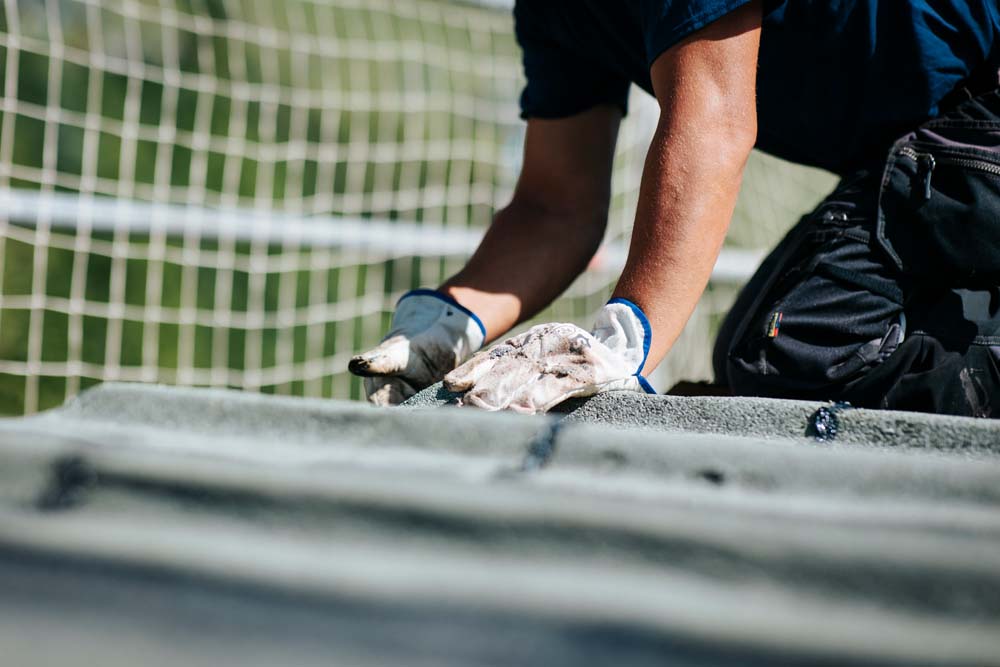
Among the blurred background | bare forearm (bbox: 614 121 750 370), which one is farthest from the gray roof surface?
the blurred background

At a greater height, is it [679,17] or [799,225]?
[679,17]

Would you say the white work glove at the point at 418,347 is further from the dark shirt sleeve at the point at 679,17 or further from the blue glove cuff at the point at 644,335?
the dark shirt sleeve at the point at 679,17

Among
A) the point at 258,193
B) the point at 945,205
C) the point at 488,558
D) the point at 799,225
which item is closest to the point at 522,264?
the point at 799,225

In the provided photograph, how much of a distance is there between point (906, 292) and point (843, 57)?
0.42 metres

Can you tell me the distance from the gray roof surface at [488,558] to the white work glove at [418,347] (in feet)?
2.75

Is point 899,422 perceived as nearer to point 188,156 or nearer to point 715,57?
point 715,57

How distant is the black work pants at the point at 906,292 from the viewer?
1.52 meters

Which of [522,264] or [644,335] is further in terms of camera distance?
[522,264]

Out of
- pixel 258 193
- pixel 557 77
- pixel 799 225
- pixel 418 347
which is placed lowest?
pixel 258 193

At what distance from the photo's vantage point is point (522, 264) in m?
1.91

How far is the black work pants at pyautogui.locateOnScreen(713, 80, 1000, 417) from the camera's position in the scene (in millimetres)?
1517

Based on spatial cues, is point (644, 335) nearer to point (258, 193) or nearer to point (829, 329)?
point (829, 329)

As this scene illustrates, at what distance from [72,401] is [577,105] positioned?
1.27 m

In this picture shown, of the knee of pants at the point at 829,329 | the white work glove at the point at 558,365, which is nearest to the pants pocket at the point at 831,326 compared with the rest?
the knee of pants at the point at 829,329
